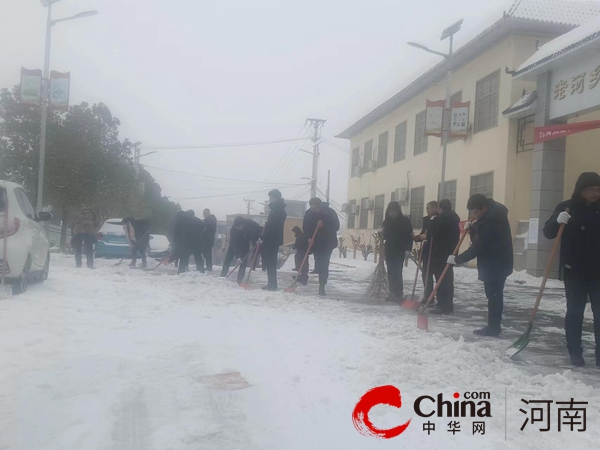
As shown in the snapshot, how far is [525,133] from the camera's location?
17.5 meters

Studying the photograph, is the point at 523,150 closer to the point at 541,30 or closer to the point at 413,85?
the point at 541,30

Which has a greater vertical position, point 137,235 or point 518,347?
point 137,235

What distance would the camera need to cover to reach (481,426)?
11.4ft

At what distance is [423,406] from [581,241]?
2.36m

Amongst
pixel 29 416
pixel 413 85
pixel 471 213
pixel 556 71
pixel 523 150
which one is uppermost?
pixel 413 85

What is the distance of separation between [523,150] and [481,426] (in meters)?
15.7

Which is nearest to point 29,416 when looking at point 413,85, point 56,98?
point 56,98

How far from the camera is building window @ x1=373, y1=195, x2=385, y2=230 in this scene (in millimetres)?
30609

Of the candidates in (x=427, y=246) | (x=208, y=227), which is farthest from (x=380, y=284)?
(x=208, y=227)

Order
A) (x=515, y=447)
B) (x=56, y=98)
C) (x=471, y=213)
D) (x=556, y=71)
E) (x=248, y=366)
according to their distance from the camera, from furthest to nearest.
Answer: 1. (x=56, y=98)
2. (x=556, y=71)
3. (x=471, y=213)
4. (x=248, y=366)
5. (x=515, y=447)

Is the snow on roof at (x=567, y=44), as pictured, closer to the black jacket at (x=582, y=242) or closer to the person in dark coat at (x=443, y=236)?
the person in dark coat at (x=443, y=236)

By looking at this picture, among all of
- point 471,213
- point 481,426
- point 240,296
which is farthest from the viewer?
point 240,296

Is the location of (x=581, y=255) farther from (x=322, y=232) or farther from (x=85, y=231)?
(x=85, y=231)

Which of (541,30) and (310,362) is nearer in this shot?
(310,362)
